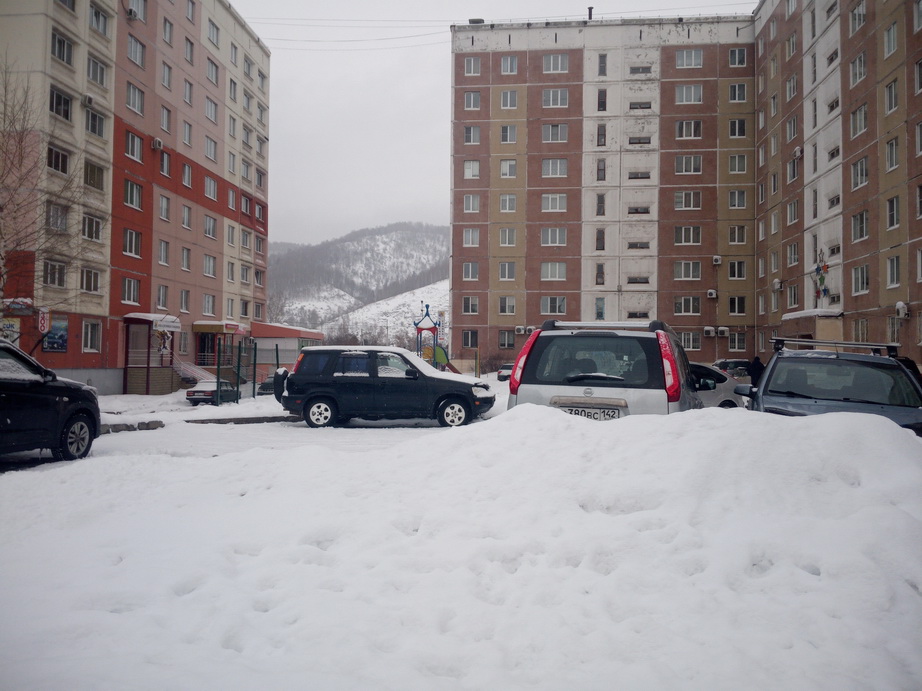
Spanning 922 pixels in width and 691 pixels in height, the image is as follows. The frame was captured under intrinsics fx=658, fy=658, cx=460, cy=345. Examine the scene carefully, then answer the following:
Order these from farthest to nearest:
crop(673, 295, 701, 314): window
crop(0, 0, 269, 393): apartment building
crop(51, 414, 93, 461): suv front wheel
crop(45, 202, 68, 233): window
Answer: crop(673, 295, 701, 314): window
crop(0, 0, 269, 393): apartment building
crop(45, 202, 68, 233): window
crop(51, 414, 93, 461): suv front wheel

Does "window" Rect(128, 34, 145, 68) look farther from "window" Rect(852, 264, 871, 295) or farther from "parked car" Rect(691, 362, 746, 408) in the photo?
"window" Rect(852, 264, 871, 295)

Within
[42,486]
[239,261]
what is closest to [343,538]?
[42,486]

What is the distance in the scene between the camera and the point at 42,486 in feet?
19.4

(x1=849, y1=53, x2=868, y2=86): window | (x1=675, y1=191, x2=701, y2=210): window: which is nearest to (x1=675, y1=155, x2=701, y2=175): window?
(x1=675, y1=191, x2=701, y2=210): window

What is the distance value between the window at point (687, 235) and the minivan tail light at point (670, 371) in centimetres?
4586

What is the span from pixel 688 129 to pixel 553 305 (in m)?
16.5

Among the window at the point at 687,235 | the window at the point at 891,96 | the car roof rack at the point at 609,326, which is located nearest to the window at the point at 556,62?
the window at the point at 687,235

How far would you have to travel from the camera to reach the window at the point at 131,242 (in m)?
34.3

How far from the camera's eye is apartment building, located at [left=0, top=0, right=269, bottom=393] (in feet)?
95.1

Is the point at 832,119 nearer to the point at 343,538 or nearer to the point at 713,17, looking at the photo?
the point at 713,17

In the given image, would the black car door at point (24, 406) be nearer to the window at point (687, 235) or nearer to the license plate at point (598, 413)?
the license plate at point (598, 413)

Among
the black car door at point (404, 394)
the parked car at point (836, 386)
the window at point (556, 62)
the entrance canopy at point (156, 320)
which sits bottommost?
the black car door at point (404, 394)

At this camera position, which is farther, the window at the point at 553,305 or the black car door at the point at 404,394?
the window at the point at 553,305

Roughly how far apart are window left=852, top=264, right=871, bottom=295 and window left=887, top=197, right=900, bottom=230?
2.49 metres
